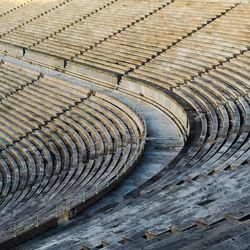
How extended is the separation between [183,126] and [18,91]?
26.9ft

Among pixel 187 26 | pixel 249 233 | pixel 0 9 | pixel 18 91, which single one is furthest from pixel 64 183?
pixel 0 9

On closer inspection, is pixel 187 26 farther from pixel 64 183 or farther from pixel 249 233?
pixel 249 233

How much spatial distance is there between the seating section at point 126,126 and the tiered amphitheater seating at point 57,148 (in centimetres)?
5

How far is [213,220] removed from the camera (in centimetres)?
761

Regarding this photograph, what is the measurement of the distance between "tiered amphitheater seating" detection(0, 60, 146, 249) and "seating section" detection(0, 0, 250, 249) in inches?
1.9

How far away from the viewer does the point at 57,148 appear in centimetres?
1568

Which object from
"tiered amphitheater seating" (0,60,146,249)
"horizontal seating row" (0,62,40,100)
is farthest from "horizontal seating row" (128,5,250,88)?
"horizontal seating row" (0,62,40,100)

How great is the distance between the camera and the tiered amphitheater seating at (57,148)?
11.1 m

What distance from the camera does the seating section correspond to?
8.16 m

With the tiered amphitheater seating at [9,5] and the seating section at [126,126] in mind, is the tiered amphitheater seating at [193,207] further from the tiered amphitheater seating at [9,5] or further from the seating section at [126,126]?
the tiered amphitheater seating at [9,5]

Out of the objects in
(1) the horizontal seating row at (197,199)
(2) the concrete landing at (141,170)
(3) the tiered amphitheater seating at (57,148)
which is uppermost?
(1) the horizontal seating row at (197,199)

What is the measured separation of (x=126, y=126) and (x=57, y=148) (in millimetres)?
2134

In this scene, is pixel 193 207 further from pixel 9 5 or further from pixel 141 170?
→ pixel 9 5

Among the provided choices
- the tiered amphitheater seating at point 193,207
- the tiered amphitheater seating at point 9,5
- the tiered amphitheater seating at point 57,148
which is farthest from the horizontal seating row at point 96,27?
the tiered amphitheater seating at point 193,207
